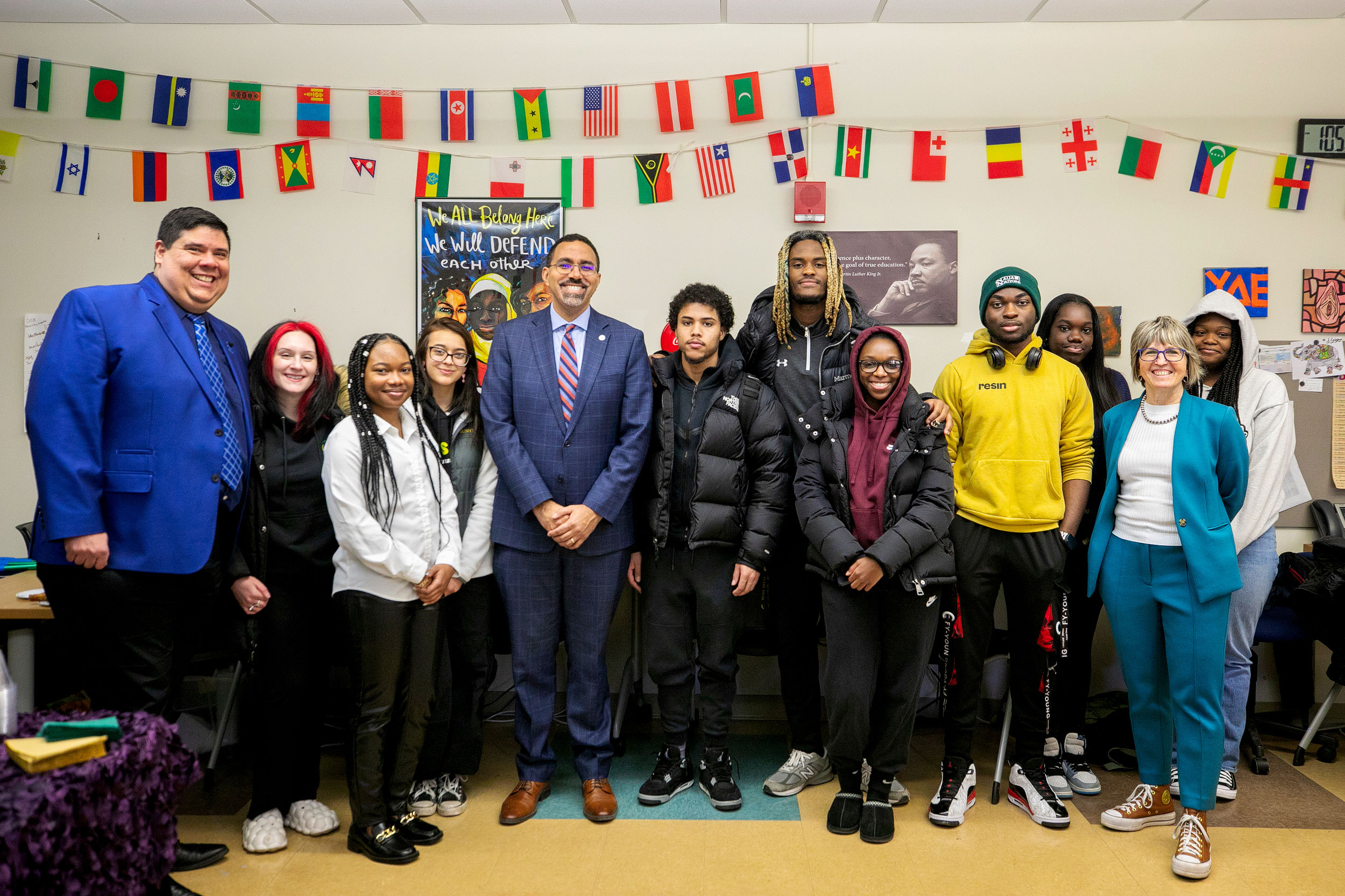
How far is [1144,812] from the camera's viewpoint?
8.37 ft

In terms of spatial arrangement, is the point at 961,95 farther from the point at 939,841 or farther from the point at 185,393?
the point at 185,393

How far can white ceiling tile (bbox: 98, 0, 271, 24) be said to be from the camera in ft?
11.3

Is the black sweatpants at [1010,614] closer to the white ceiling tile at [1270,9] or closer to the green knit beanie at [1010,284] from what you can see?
the green knit beanie at [1010,284]

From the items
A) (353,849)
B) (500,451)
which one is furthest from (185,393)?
(353,849)

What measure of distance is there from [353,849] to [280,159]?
2.89 m

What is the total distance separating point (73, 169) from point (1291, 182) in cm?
539

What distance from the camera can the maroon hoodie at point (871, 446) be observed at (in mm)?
2438

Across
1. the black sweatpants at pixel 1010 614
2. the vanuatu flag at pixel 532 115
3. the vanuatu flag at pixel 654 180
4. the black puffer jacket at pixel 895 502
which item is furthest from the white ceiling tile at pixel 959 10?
the black sweatpants at pixel 1010 614

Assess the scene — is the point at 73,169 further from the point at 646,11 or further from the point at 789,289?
the point at 789,289

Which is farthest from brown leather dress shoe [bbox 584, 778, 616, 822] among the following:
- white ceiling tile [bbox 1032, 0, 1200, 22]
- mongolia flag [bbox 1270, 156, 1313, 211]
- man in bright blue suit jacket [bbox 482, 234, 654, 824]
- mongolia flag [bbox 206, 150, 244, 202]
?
mongolia flag [bbox 1270, 156, 1313, 211]

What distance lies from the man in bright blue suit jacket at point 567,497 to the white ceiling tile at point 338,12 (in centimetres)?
168

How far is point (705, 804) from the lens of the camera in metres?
2.67

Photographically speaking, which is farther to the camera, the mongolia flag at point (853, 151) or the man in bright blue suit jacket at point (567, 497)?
the mongolia flag at point (853, 151)

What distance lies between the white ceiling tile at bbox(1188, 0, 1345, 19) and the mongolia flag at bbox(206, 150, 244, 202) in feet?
13.9
